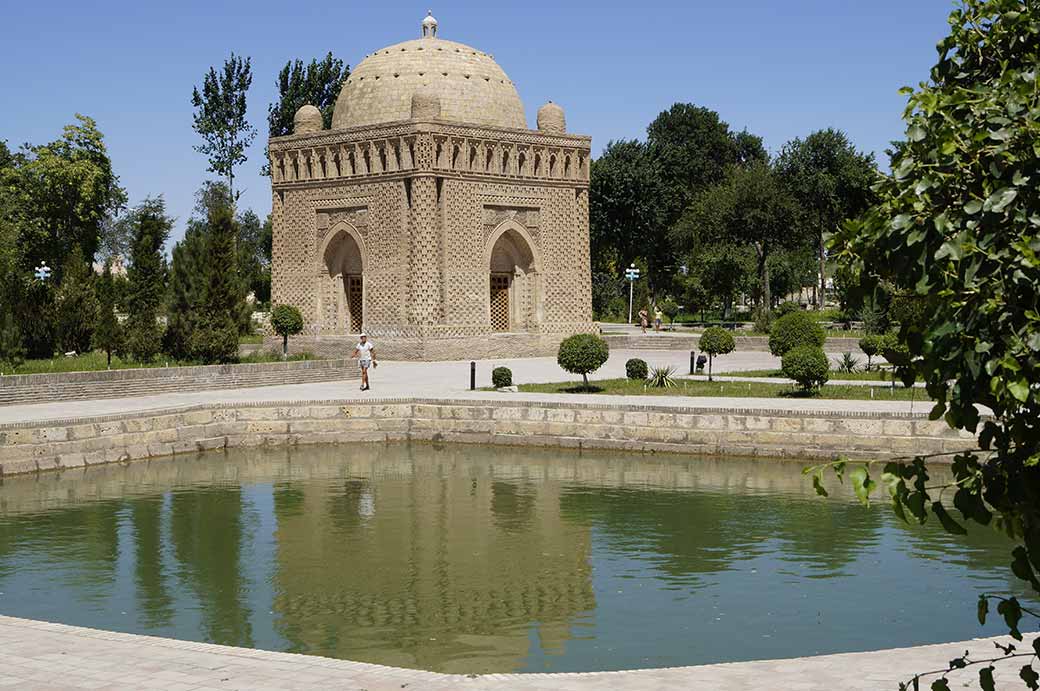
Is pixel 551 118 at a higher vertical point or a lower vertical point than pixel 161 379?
higher

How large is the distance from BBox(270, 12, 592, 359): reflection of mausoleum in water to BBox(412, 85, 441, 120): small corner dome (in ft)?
0.12

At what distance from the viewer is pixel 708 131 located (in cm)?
7569

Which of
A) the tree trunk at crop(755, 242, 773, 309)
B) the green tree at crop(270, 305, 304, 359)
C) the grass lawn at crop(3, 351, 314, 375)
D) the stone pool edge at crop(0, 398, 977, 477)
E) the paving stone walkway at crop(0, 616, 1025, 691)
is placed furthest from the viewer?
the tree trunk at crop(755, 242, 773, 309)

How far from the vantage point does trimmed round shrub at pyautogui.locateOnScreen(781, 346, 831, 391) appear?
2286 cm

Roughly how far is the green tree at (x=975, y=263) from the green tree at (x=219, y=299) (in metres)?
25.0

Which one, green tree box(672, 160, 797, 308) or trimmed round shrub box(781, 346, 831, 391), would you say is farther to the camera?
green tree box(672, 160, 797, 308)

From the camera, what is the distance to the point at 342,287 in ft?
121

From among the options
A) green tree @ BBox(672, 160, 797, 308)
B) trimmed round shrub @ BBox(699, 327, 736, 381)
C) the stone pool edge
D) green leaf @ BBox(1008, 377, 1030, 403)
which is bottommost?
the stone pool edge

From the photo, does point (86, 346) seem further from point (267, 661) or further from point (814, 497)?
point (267, 661)

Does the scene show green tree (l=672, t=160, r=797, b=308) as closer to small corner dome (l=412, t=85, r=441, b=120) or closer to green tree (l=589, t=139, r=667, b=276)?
green tree (l=589, t=139, r=667, b=276)

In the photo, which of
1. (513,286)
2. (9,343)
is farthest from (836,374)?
(9,343)

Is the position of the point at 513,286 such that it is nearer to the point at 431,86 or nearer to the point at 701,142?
the point at 431,86

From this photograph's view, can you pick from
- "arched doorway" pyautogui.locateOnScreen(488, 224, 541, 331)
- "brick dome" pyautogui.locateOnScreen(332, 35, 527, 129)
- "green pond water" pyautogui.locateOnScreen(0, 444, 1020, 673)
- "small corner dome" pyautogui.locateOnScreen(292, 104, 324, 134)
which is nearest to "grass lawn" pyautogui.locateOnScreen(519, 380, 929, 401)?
"green pond water" pyautogui.locateOnScreen(0, 444, 1020, 673)

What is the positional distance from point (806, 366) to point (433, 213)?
550 inches
